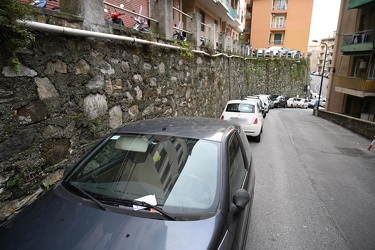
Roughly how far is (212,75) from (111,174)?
322 inches

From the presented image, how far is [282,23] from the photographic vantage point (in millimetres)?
37938

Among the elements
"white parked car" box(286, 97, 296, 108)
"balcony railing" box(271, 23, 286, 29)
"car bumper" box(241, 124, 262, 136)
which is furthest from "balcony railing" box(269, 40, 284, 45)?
"car bumper" box(241, 124, 262, 136)

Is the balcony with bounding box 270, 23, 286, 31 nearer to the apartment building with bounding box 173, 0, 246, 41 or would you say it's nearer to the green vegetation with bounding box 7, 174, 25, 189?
the apartment building with bounding box 173, 0, 246, 41

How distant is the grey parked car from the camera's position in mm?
1518

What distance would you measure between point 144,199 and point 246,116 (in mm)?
6885

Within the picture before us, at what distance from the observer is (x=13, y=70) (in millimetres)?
2303

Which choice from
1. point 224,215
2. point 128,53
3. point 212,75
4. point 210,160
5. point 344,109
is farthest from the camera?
point 344,109

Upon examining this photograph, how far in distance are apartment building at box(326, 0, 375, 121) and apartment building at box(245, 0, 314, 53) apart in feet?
66.8

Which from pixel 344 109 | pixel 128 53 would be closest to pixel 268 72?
pixel 344 109

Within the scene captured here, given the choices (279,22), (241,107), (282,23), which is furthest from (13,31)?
(279,22)

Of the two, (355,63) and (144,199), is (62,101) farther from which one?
(355,63)

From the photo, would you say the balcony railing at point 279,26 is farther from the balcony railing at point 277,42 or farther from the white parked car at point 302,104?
the white parked car at point 302,104

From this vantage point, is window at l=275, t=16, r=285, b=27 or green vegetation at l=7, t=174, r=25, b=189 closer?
green vegetation at l=7, t=174, r=25, b=189

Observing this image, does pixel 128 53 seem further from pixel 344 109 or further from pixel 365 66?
pixel 344 109
